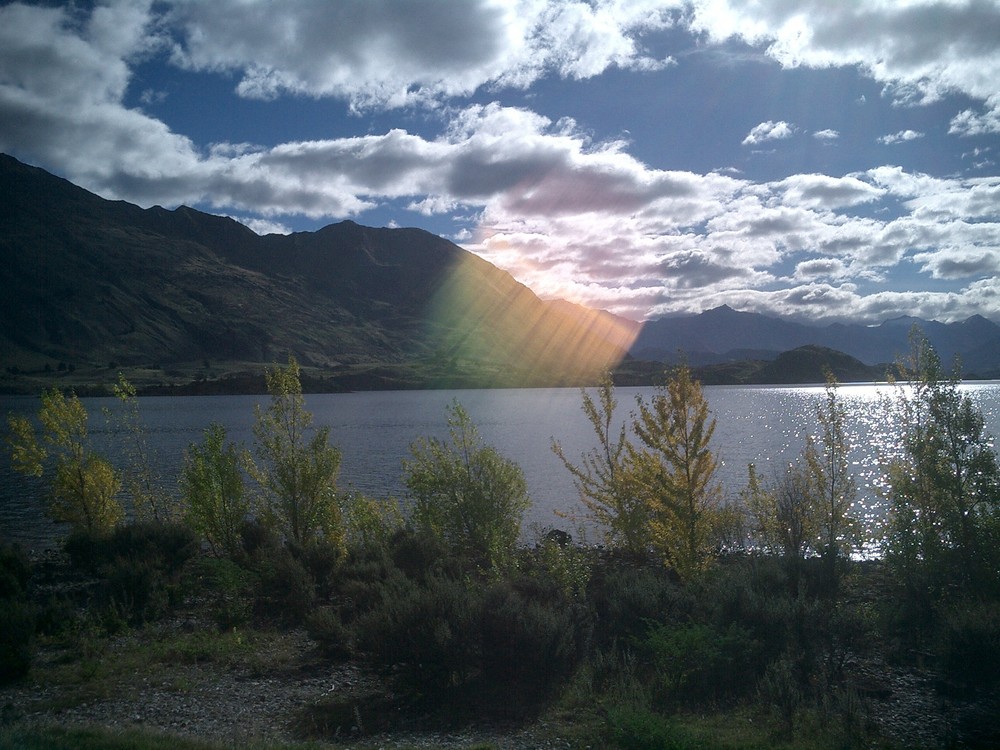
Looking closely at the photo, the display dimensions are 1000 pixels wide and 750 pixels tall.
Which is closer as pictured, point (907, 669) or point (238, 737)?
point (238, 737)

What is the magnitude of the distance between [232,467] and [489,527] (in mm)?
8165

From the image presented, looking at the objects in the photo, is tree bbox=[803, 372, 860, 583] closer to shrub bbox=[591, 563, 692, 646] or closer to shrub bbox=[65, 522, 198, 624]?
shrub bbox=[591, 563, 692, 646]

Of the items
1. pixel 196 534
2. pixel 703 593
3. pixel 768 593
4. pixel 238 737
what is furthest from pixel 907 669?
pixel 196 534

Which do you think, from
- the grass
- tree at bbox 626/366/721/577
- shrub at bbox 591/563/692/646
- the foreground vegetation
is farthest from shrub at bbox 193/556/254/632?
tree at bbox 626/366/721/577

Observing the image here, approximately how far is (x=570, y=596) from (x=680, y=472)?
4.23 m

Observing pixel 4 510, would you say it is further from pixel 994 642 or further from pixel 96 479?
pixel 994 642

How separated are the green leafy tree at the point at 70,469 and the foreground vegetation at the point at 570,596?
9 centimetres

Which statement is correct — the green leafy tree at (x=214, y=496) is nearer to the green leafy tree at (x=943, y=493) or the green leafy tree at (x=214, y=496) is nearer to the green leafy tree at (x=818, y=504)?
the green leafy tree at (x=818, y=504)

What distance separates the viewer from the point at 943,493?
13.7 metres

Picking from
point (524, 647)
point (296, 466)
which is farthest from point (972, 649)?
point (296, 466)

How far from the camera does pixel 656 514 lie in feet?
56.6

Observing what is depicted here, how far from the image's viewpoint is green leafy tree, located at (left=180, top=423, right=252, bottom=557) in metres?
20.3

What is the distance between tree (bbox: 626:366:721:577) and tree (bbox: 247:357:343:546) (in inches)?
358

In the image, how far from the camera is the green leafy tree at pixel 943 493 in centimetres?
1310
